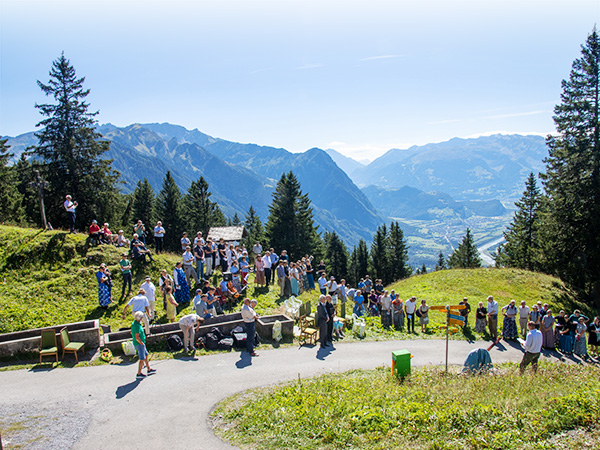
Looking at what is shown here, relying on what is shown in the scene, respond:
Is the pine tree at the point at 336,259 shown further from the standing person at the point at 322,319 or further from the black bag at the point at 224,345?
the black bag at the point at 224,345

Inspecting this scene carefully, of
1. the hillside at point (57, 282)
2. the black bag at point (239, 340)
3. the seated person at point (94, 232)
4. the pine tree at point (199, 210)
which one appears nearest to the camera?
the black bag at point (239, 340)

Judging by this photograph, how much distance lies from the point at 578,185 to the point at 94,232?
106 feet

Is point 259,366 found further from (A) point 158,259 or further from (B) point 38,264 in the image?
(B) point 38,264

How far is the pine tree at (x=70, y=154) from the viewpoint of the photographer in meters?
32.0

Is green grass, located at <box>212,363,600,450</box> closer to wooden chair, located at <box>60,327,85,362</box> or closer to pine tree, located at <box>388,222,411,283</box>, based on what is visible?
wooden chair, located at <box>60,327,85,362</box>

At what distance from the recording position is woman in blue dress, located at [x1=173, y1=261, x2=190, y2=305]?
1694 centimetres

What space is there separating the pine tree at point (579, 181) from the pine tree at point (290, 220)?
3456 centimetres

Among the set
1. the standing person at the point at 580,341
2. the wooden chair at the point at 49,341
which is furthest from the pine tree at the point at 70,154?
the standing person at the point at 580,341

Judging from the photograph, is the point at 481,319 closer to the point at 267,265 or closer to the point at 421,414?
the point at 267,265

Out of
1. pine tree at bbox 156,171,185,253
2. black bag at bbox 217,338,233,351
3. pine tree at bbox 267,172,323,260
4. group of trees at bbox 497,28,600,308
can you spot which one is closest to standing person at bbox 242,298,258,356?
black bag at bbox 217,338,233,351

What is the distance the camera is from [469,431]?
705 centimetres

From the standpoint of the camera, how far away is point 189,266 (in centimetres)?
1875

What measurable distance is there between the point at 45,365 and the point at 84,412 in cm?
386

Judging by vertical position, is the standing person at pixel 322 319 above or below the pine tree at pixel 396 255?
above
